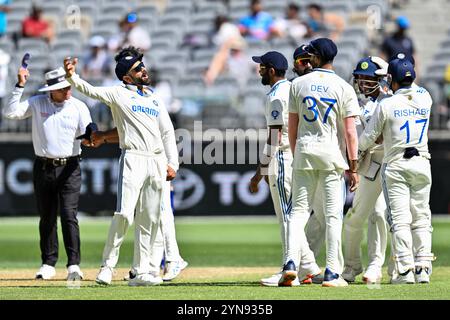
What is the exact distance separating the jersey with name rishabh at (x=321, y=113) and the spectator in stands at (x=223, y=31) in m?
14.9

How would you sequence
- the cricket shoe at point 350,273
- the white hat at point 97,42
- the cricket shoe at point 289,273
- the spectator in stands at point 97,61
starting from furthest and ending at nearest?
1. the white hat at point 97,42
2. the spectator in stands at point 97,61
3. the cricket shoe at point 350,273
4. the cricket shoe at point 289,273

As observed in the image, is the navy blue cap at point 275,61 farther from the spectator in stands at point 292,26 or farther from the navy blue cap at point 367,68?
the spectator in stands at point 292,26

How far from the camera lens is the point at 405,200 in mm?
11773

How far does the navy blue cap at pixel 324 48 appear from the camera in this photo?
11.3m

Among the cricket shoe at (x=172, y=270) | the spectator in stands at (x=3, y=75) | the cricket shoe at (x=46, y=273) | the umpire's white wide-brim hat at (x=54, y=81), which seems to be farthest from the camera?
the spectator in stands at (x=3, y=75)

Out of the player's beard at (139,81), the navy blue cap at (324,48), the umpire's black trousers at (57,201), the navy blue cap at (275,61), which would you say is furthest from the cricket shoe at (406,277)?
the umpire's black trousers at (57,201)

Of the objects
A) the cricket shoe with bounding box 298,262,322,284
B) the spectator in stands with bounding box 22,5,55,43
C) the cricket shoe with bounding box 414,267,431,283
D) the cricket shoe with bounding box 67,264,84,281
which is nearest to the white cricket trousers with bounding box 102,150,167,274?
the cricket shoe with bounding box 67,264,84,281

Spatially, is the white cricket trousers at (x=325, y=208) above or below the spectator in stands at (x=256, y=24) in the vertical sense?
below

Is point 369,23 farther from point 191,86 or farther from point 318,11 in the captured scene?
point 191,86

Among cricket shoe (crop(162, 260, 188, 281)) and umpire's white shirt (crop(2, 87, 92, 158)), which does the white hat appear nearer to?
umpire's white shirt (crop(2, 87, 92, 158))

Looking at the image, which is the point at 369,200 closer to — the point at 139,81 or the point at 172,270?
the point at 172,270

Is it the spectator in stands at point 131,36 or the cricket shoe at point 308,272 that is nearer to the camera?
the cricket shoe at point 308,272

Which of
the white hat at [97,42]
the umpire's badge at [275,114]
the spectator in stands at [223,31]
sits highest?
the spectator in stands at [223,31]

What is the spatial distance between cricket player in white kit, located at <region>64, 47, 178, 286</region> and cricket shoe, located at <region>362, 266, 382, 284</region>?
2.29m
